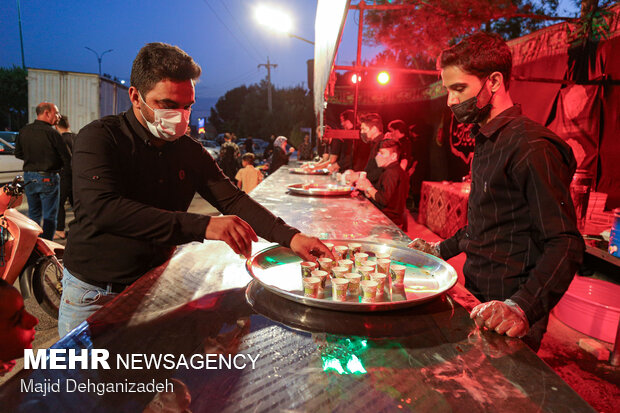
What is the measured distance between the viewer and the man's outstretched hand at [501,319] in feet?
3.95

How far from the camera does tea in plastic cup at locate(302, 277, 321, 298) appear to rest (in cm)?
136

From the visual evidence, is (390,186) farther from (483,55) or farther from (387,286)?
(387,286)

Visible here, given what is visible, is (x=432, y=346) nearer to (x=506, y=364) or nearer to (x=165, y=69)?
(x=506, y=364)

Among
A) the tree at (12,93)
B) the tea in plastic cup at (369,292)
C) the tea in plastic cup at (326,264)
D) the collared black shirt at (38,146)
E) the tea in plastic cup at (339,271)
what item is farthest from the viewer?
the tree at (12,93)

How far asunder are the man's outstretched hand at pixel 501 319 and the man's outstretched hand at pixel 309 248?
2.34 feet

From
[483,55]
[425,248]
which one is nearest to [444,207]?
[425,248]

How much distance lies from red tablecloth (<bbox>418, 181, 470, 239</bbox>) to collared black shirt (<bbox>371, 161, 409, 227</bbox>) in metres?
2.31

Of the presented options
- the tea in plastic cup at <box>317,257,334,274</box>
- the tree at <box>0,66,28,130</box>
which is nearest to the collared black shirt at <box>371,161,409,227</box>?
the tea in plastic cup at <box>317,257,334,274</box>

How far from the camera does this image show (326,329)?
123cm

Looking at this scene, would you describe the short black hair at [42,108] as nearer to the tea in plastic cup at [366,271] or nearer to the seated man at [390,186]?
the seated man at [390,186]

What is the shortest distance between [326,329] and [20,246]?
364 centimetres

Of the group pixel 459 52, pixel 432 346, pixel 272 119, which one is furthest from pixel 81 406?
pixel 272 119

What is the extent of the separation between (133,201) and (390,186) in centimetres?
347

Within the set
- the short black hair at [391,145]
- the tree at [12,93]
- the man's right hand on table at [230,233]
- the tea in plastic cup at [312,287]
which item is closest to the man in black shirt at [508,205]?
the tea in plastic cup at [312,287]
